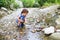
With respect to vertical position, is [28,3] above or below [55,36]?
below

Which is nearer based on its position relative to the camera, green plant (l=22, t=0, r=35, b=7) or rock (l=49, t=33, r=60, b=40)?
rock (l=49, t=33, r=60, b=40)

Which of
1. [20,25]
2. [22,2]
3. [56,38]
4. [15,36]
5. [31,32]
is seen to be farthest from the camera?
[22,2]

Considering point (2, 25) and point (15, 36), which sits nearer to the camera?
point (15, 36)

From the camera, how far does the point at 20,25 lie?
683 centimetres

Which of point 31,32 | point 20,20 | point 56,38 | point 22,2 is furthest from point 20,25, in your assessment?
point 22,2

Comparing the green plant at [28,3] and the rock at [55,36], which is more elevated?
the rock at [55,36]

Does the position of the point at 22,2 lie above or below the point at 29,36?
below

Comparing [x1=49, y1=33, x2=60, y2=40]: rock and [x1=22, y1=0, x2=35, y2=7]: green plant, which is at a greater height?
[x1=49, y1=33, x2=60, y2=40]: rock

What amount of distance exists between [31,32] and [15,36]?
0.71 meters

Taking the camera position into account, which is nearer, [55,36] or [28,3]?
[55,36]

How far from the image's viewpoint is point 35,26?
23.5 feet

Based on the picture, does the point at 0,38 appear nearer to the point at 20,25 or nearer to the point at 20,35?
the point at 20,35

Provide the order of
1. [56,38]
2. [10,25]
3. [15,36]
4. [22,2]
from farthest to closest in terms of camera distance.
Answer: [22,2], [10,25], [15,36], [56,38]

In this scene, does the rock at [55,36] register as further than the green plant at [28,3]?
No
